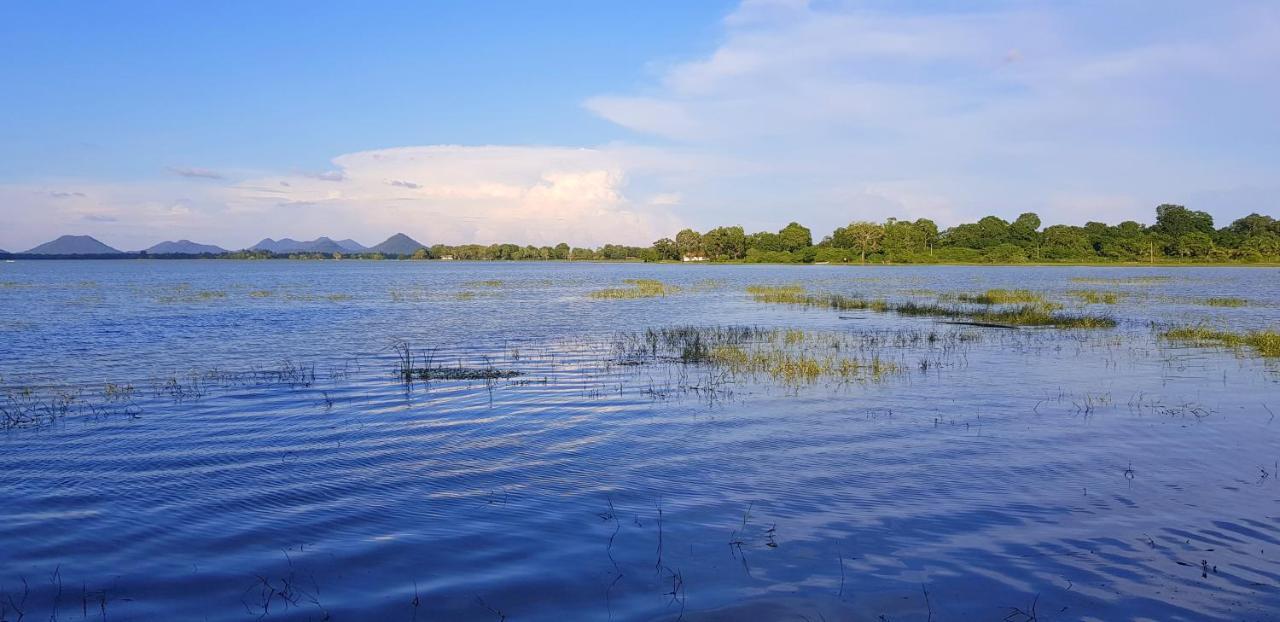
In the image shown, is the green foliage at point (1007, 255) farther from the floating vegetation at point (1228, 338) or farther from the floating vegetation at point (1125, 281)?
the floating vegetation at point (1228, 338)

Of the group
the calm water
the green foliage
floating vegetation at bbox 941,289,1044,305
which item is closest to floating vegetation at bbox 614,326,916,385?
the calm water

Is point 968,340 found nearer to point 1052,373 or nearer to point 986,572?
point 1052,373

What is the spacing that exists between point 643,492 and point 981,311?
3620 cm

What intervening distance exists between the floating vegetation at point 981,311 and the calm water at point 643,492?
11729mm

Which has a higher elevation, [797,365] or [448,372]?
[797,365]

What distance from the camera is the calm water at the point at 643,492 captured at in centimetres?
770

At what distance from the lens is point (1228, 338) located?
28.1 m

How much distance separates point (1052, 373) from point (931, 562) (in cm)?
1539

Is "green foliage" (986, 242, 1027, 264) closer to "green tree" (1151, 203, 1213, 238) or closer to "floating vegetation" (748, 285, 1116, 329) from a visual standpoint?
"green tree" (1151, 203, 1213, 238)

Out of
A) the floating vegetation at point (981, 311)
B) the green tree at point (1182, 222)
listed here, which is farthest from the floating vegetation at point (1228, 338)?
the green tree at point (1182, 222)

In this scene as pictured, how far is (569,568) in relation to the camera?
8.35 m

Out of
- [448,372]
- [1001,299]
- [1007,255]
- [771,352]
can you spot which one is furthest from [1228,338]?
[1007,255]

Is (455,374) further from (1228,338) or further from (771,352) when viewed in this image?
(1228,338)

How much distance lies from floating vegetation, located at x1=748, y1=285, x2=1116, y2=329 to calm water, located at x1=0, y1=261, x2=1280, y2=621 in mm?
11729
